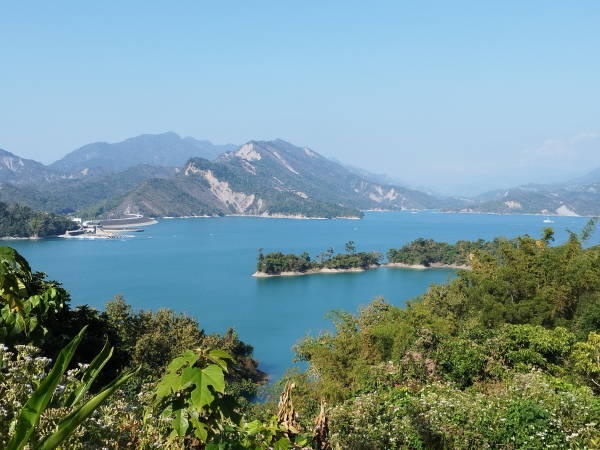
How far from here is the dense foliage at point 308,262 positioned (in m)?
36.2

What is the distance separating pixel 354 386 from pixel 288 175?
15131 centimetres

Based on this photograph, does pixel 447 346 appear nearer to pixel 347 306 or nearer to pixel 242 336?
pixel 242 336

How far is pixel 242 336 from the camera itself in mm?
20953

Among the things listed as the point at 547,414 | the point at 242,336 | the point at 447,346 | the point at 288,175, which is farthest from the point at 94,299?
the point at 288,175

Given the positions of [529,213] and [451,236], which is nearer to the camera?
[451,236]

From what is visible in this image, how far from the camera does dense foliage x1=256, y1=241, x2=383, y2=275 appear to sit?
3619 centimetres

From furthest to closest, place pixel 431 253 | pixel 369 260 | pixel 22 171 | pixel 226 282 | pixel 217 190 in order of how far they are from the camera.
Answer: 1. pixel 22 171
2. pixel 217 190
3. pixel 431 253
4. pixel 369 260
5. pixel 226 282

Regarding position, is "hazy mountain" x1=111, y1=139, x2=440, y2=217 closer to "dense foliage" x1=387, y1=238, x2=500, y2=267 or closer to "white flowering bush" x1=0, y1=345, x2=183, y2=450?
"dense foliage" x1=387, y1=238, x2=500, y2=267

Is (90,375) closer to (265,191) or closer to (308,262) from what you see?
(308,262)

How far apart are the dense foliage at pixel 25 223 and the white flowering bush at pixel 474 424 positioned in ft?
188

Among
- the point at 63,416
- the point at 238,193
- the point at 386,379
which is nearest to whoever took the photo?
the point at 63,416

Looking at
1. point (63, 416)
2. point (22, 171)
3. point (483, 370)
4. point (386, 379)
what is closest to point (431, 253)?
point (483, 370)

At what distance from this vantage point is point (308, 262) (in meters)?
38.1

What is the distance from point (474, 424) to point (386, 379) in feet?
7.49
